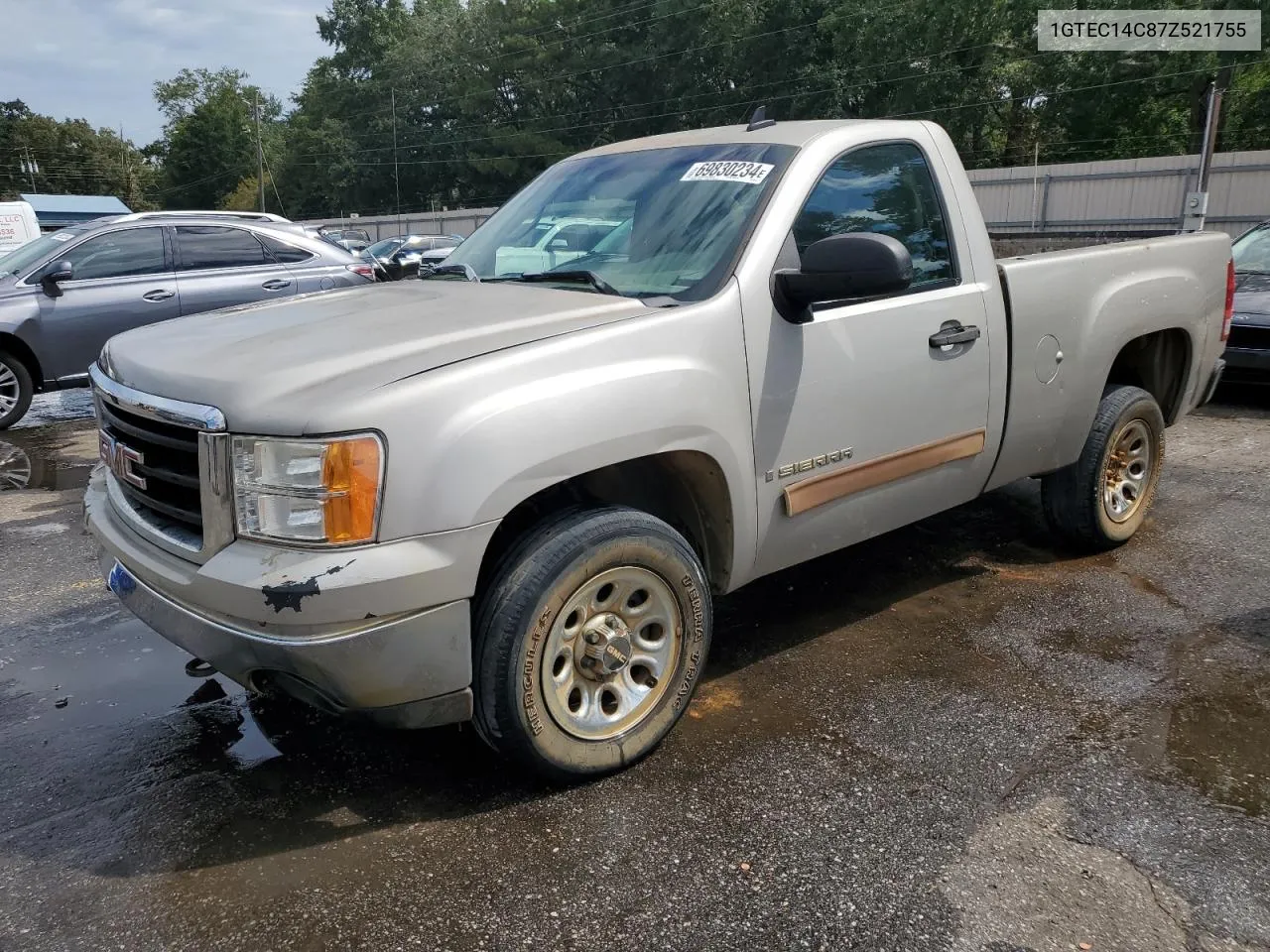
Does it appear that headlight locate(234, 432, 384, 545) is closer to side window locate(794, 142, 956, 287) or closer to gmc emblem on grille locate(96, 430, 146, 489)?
gmc emblem on grille locate(96, 430, 146, 489)

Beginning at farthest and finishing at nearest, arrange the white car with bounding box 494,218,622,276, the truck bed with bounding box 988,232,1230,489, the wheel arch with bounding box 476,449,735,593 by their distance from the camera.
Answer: the truck bed with bounding box 988,232,1230,489
the white car with bounding box 494,218,622,276
the wheel arch with bounding box 476,449,735,593

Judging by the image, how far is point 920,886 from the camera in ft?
8.48

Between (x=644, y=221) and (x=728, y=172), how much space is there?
346 mm

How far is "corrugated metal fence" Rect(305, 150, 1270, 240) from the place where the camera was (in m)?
20.5

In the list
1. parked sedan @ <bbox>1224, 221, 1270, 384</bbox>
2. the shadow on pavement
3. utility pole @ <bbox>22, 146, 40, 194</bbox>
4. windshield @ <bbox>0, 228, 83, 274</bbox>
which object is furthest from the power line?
the shadow on pavement

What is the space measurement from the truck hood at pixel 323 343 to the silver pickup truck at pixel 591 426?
1 centimetres

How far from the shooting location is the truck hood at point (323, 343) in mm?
2633

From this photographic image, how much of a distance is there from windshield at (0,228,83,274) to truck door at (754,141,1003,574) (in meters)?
7.85

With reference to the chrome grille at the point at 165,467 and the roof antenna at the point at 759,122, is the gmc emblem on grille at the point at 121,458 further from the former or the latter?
the roof antenna at the point at 759,122

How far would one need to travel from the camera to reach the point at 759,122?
3.99 metres

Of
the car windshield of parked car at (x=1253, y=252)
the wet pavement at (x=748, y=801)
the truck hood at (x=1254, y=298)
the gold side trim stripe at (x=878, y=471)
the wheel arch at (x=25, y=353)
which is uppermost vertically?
the car windshield of parked car at (x=1253, y=252)

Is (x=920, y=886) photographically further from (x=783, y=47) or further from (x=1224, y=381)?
(x=783, y=47)

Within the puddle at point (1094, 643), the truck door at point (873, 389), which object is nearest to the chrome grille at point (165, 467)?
Result: the truck door at point (873, 389)

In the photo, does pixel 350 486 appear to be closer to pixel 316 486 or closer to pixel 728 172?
pixel 316 486
